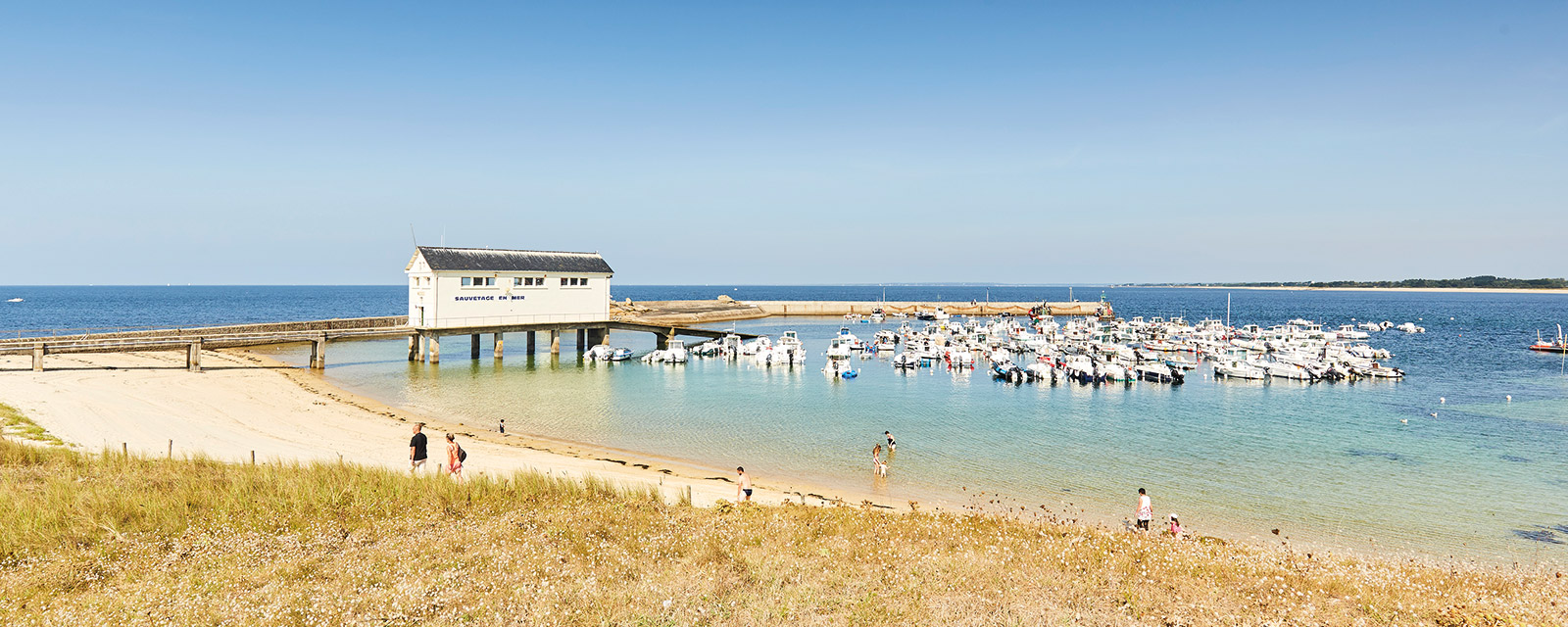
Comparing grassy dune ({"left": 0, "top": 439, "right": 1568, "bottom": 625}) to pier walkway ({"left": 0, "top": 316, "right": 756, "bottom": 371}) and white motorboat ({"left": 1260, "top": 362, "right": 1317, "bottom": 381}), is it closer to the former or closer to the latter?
pier walkway ({"left": 0, "top": 316, "right": 756, "bottom": 371})

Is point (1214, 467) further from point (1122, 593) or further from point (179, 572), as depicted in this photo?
point (179, 572)

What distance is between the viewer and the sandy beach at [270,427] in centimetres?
2267

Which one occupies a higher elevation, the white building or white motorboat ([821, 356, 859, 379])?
the white building

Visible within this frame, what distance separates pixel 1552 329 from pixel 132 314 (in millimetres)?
219709

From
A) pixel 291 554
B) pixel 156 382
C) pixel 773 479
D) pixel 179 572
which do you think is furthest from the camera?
pixel 156 382

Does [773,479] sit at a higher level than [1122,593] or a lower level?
lower

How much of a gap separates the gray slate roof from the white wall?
1.52ft

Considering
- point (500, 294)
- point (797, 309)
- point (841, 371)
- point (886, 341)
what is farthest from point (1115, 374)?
point (797, 309)

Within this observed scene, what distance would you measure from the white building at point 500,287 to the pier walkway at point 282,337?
67cm

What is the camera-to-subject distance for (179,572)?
10688 millimetres

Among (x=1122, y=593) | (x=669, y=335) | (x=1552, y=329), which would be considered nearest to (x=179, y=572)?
(x=1122, y=593)

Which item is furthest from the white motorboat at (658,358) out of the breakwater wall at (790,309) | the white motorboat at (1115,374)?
the breakwater wall at (790,309)

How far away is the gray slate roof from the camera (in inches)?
2018

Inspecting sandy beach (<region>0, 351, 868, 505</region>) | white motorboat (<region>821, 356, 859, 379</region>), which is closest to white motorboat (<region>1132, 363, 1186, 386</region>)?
white motorboat (<region>821, 356, 859, 379</region>)
